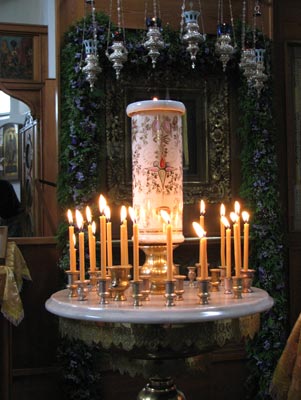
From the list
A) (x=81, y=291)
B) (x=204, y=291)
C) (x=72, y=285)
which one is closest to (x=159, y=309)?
(x=204, y=291)

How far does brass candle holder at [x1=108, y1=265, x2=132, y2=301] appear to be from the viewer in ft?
7.95

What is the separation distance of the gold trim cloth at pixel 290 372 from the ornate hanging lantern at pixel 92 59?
1.76 m

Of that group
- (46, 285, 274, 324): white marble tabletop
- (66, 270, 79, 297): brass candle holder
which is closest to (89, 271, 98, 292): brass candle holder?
(66, 270, 79, 297): brass candle holder

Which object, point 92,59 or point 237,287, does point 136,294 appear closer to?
point 237,287

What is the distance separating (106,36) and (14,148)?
2.58 metres

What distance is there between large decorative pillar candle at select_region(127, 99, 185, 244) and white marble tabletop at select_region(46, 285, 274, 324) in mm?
374

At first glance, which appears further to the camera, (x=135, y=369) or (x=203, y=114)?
(x=203, y=114)

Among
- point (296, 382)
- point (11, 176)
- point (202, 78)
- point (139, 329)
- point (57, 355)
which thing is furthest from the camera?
→ point (11, 176)

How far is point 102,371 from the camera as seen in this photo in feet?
13.7

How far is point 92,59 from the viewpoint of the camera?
3.47m

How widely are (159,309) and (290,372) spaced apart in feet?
4.70

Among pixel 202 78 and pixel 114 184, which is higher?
pixel 202 78

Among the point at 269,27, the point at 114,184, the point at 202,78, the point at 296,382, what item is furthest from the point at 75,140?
the point at 296,382

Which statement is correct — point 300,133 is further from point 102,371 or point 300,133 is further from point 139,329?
point 139,329
